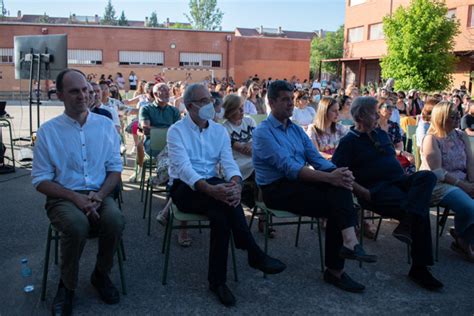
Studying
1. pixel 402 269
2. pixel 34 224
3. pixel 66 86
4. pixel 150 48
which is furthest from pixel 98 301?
pixel 150 48

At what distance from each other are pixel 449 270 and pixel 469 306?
0.69 m

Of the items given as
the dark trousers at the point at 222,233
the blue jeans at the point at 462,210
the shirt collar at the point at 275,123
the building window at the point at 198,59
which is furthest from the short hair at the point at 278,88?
the building window at the point at 198,59

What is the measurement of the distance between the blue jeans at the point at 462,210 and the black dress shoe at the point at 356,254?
1.32 m

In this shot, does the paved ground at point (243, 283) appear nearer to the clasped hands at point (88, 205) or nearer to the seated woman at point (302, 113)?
the clasped hands at point (88, 205)

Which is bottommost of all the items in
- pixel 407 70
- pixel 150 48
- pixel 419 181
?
pixel 419 181

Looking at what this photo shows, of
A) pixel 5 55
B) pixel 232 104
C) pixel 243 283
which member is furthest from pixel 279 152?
pixel 5 55

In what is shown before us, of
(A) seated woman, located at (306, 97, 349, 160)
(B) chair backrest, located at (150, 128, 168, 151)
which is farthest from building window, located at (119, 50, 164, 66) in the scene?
(A) seated woman, located at (306, 97, 349, 160)

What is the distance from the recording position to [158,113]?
21.1 ft

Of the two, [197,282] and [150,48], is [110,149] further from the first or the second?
[150,48]

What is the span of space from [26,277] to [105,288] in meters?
0.83

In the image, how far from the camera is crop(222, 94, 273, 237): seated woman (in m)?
4.96

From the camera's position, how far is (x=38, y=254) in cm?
417

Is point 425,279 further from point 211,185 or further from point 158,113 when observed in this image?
point 158,113

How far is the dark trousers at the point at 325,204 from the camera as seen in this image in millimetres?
3510
